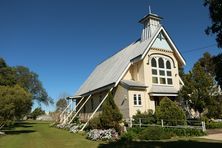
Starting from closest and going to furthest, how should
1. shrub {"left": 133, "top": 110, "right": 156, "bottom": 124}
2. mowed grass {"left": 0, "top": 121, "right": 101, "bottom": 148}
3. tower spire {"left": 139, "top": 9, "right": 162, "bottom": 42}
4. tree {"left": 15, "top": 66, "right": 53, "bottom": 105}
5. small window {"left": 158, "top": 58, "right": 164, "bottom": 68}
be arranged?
mowed grass {"left": 0, "top": 121, "right": 101, "bottom": 148}
shrub {"left": 133, "top": 110, "right": 156, "bottom": 124}
small window {"left": 158, "top": 58, "right": 164, "bottom": 68}
tower spire {"left": 139, "top": 9, "right": 162, "bottom": 42}
tree {"left": 15, "top": 66, "right": 53, "bottom": 105}

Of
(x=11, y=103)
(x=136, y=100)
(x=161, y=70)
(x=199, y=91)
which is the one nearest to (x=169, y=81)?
(x=161, y=70)

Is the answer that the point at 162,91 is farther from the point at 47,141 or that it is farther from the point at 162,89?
the point at 47,141

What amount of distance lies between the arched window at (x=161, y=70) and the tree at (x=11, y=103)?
543 inches

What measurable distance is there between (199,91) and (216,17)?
17071 millimetres

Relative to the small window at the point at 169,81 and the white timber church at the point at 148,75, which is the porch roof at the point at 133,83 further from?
the small window at the point at 169,81

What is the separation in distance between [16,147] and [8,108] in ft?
28.9

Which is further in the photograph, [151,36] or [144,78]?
[151,36]

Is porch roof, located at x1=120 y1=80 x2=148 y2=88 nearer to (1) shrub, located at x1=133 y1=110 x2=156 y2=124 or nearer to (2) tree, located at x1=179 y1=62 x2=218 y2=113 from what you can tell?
(1) shrub, located at x1=133 y1=110 x2=156 y2=124

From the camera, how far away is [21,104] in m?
27.2

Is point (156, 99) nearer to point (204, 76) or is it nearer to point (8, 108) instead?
point (204, 76)

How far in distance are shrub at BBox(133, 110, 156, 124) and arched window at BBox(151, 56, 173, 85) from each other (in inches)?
173

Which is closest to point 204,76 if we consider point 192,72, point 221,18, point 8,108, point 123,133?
point 192,72

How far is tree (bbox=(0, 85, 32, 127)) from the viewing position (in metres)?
25.3

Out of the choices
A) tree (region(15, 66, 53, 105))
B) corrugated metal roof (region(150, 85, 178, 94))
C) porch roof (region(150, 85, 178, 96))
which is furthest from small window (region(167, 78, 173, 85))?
tree (region(15, 66, 53, 105))
